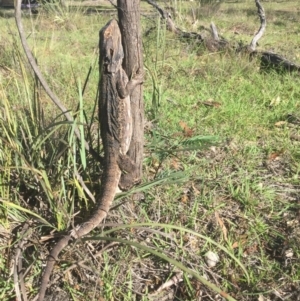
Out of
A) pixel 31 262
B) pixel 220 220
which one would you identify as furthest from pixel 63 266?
pixel 220 220

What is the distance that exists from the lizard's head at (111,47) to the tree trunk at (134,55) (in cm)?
4

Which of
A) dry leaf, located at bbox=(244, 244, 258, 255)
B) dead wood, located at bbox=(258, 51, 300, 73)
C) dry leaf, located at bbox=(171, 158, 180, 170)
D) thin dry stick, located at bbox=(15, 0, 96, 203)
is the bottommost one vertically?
dry leaf, located at bbox=(244, 244, 258, 255)

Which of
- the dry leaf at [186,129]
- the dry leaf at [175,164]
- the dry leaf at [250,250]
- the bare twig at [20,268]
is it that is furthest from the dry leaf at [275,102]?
the bare twig at [20,268]

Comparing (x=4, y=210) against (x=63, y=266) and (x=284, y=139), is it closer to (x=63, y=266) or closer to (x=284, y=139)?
(x=63, y=266)

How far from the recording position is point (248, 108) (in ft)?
11.3

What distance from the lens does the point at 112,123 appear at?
2.00m

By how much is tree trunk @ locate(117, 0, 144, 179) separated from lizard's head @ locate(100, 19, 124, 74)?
0.12 ft

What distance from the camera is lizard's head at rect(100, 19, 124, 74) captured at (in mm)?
1834

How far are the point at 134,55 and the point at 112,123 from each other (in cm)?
36

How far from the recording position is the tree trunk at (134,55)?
6.03ft

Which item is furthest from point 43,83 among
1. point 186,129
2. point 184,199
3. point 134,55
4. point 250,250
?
point 186,129

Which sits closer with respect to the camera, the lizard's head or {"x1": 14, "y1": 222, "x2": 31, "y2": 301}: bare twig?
{"x1": 14, "y1": 222, "x2": 31, "y2": 301}: bare twig

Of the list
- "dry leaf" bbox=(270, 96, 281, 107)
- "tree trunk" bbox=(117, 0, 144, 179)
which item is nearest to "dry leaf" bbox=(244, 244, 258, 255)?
"tree trunk" bbox=(117, 0, 144, 179)

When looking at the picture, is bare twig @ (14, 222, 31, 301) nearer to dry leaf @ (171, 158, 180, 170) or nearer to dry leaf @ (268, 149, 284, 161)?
dry leaf @ (171, 158, 180, 170)
